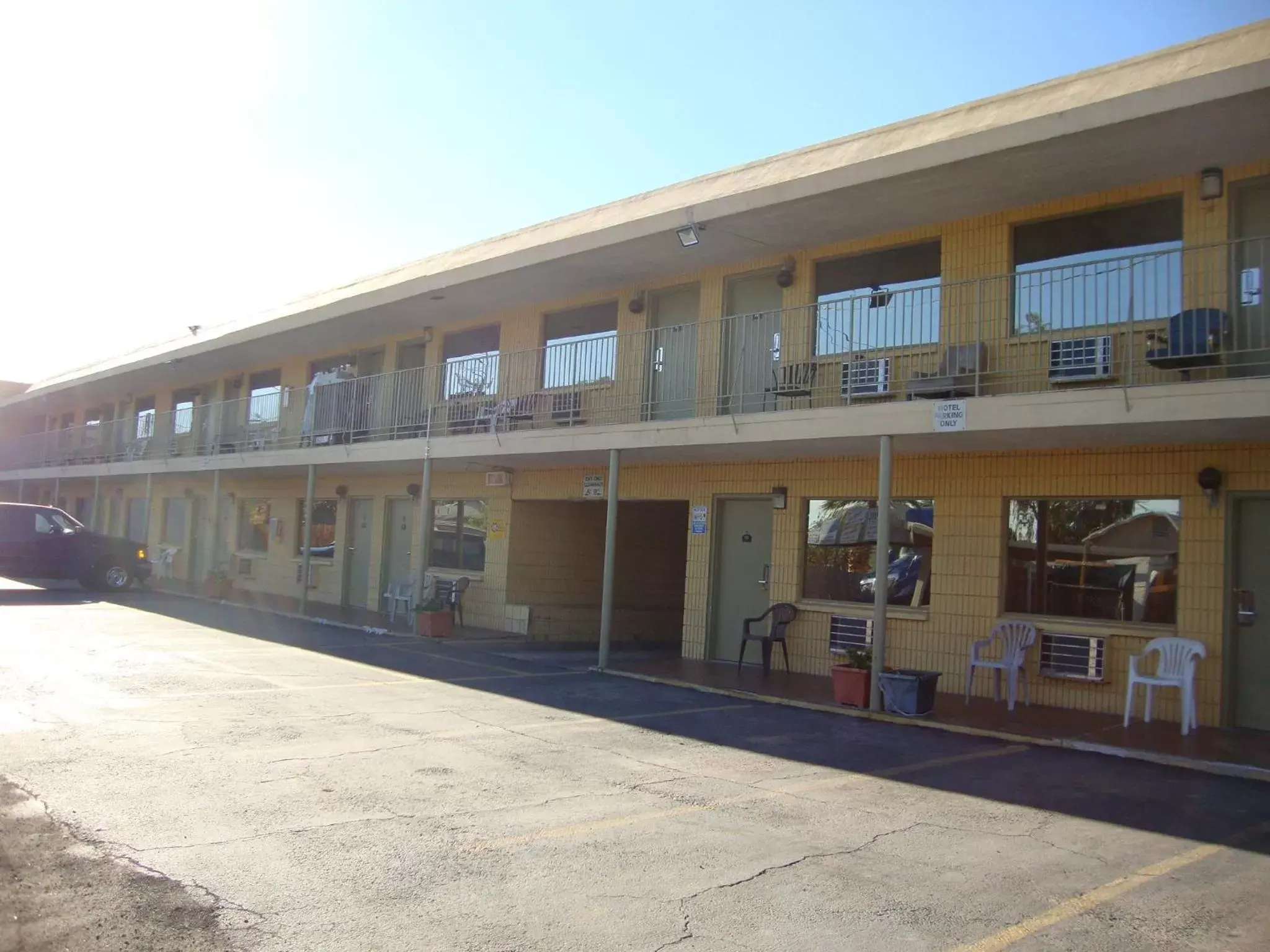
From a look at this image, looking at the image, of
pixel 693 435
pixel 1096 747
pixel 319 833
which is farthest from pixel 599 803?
pixel 693 435

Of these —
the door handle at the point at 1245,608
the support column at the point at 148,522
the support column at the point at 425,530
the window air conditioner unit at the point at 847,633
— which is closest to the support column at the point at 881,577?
the window air conditioner unit at the point at 847,633

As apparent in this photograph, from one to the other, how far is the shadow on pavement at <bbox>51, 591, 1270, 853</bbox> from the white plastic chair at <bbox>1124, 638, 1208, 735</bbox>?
50.9 inches

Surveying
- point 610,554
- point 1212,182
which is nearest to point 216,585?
point 610,554

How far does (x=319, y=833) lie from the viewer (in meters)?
5.21

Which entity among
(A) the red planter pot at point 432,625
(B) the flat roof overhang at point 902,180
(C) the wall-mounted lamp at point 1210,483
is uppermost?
(B) the flat roof overhang at point 902,180

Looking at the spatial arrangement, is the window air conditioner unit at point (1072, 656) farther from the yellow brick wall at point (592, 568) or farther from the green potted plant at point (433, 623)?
the green potted plant at point (433, 623)

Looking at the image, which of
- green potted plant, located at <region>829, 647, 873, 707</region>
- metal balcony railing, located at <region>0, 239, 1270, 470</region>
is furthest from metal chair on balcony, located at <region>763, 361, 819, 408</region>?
green potted plant, located at <region>829, 647, 873, 707</region>

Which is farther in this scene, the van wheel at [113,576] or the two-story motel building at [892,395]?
the van wheel at [113,576]

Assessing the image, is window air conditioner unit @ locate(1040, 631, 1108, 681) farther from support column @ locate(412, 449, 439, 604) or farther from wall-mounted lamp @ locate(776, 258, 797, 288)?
support column @ locate(412, 449, 439, 604)

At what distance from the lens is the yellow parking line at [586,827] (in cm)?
520

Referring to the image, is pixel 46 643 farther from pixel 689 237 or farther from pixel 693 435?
pixel 689 237

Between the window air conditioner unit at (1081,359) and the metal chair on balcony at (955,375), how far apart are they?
0.73m

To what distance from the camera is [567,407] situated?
15156 millimetres

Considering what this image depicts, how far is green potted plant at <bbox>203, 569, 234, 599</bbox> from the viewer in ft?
68.5
